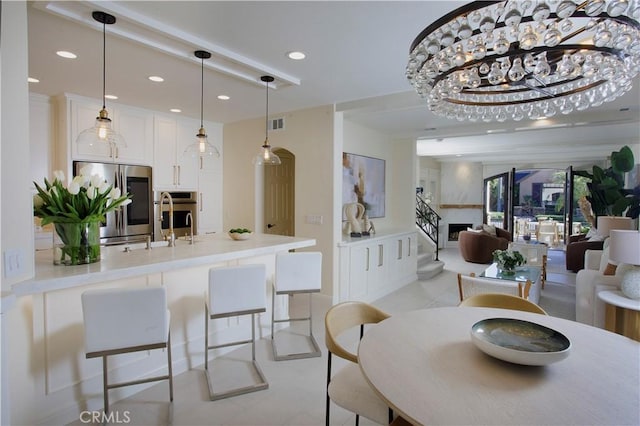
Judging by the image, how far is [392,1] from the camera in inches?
83.4

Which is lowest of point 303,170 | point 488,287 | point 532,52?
point 488,287

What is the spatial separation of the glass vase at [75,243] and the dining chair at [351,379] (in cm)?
177

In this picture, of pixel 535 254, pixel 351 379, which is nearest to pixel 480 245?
pixel 535 254

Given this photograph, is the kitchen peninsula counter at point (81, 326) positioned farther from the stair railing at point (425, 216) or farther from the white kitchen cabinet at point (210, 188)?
the stair railing at point (425, 216)

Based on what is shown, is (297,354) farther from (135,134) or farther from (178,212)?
(135,134)

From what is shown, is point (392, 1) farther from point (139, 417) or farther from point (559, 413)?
point (139, 417)

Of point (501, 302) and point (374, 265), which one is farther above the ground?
point (501, 302)

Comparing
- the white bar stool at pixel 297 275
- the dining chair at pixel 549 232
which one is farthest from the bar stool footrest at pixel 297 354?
the dining chair at pixel 549 232

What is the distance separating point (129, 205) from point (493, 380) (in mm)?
4830

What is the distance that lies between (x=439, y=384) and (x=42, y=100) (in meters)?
5.23

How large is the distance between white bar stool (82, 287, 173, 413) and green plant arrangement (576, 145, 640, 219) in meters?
7.21

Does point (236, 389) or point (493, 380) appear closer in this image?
point (493, 380)

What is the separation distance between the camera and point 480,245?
7812 millimetres

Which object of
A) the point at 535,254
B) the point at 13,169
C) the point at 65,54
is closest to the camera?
the point at 13,169
